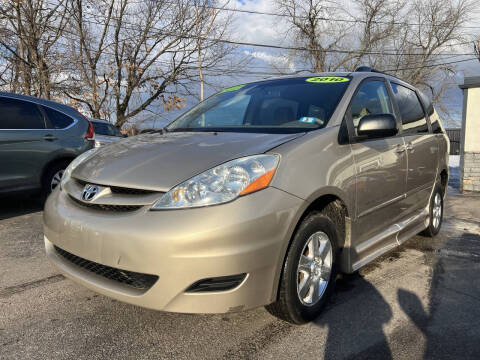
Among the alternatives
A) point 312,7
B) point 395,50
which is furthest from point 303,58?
point 395,50

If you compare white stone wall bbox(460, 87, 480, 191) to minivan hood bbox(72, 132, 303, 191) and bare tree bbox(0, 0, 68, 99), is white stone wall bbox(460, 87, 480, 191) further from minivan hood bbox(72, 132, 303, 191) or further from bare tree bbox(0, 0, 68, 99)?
bare tree bbox(0, 0, 68, 99)

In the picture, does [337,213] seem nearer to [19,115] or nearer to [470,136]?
[19,115]

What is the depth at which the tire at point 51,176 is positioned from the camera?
5139mm

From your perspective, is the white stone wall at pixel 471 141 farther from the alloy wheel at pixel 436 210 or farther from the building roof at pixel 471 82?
the alloy wheel at pixel 436 210

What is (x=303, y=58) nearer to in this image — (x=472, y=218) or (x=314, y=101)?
(x=472, y=218)

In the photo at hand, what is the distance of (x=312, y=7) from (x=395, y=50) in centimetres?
838

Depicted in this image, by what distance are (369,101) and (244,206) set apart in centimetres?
184

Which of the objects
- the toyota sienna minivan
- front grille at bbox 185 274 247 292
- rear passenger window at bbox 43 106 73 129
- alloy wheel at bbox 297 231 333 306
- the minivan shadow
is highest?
rear passenger window at bbox 43 106 73 129

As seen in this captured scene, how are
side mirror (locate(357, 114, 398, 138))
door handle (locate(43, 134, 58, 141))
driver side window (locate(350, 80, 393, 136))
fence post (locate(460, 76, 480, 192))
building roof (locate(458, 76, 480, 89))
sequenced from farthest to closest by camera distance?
1. fence post (locate(460, 76, 480, 192))
2. building roof (locate(458, 76, 480, 89))
3. door handle (locate(43, 134, 58, 141))
4. driver side window (locate(350, 80, 393, 136))
5. side mirror (locate(357, 114, 398, 138))

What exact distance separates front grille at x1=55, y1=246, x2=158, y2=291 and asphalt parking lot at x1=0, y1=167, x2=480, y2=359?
38 centimetres

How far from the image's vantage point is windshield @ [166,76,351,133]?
267 cm

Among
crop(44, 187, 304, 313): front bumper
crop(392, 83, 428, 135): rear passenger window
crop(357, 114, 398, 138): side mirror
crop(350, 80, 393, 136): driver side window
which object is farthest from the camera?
crop(392, 83, 428, 135): rear passenger window

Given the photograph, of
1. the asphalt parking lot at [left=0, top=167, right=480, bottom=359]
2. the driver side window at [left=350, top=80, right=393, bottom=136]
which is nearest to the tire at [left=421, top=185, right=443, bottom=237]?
the asphalt parking lot at [left=0, top=167, right=480, bottom=359]

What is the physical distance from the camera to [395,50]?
32781 millimetres
